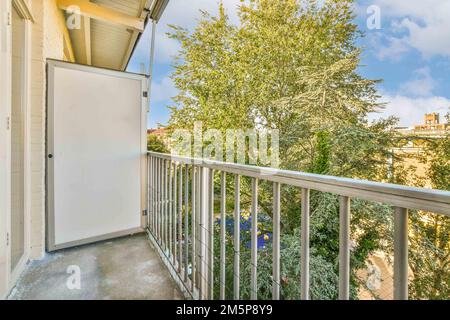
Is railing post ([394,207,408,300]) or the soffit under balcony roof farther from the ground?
the soffit under balcony roof

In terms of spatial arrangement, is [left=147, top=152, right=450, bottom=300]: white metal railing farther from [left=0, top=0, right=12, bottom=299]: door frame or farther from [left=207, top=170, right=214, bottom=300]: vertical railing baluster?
[left=0, top=0, right=12, bottom=299]: door frame

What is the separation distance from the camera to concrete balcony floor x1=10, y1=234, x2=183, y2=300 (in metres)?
1.70

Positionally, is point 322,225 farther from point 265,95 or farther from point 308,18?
point 308,18

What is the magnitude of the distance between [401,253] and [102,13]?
3.94 m

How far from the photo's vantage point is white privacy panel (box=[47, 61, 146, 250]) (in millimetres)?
2383

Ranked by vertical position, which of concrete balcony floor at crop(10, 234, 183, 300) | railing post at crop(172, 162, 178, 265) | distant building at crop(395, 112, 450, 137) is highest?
distant building at crop(395, 112, 450, 137)

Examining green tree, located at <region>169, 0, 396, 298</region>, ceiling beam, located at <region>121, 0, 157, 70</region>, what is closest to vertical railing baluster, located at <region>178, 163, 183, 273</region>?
ceiling beam, located at <region>121, 0, 157, 70</region>

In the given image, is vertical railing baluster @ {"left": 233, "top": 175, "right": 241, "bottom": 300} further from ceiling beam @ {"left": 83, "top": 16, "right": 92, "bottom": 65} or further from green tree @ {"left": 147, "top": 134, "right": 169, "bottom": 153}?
ceiling beam @ {"left": 83, "top": 16, "right": 92, "bottom": 65}

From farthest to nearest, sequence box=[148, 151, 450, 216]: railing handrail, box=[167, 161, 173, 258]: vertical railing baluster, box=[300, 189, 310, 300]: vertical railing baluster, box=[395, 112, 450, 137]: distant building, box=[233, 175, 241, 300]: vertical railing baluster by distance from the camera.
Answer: box=[395, 112, 450, 137]: distant building
box=[167, 161, 173, 258]: vertical railing baluster
box=[233, 175, 241, 300]: vertical railing baluster
box=[300, 189, 310, 300]: vertical railing baluster
box=[148, 151, 450, 216]: railing handrail

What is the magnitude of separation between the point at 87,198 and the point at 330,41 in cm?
855

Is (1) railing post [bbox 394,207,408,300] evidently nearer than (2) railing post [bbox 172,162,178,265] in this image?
Yes

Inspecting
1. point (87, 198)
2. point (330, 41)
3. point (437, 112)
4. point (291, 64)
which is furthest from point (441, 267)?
point (330, 41)

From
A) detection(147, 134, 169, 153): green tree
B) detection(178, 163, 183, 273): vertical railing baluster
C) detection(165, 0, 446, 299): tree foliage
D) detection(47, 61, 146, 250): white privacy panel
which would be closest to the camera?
detection(178, 163, 183, 273): vertical railing baluster

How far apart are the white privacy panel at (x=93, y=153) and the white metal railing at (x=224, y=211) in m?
0.31
